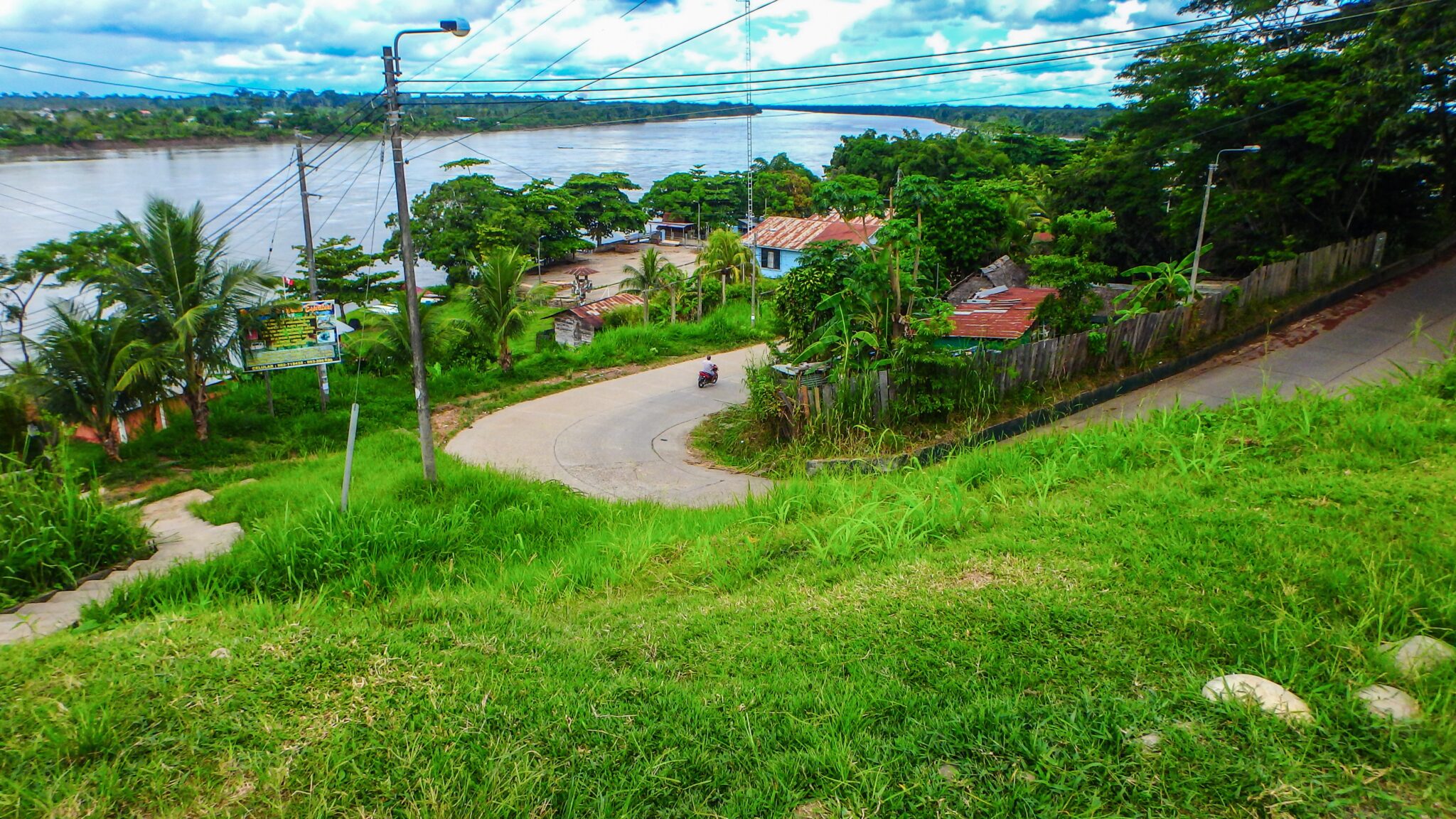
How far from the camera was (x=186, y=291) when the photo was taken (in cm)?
1302

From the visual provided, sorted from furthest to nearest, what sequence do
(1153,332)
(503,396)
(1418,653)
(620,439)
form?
(503,396)
(620,439)
(1153,332)
(1418,653)

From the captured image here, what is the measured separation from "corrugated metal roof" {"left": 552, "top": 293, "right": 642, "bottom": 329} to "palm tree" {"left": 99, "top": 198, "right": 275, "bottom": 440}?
1904 centimetres

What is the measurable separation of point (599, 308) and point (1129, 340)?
24723 mm

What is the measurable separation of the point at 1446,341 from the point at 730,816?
563 inches

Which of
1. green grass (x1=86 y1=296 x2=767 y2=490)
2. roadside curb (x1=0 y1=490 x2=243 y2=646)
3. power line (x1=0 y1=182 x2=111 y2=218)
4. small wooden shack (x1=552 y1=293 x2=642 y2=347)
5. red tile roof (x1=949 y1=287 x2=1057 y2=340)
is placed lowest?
small wooden shack (x1=552 y1=293 x2=642 y2=347)

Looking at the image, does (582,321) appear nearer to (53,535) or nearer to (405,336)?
(405,336)

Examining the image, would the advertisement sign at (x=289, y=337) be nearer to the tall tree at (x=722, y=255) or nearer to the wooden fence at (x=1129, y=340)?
the wooden fence at (x=1129, y=340)

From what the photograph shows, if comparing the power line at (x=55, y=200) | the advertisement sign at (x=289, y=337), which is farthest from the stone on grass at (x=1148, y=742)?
the power line at (x=55, y=200)

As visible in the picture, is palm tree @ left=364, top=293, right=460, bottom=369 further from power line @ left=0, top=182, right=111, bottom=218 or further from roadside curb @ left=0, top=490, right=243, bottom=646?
power line @ left=0, top=182, right=111, bottom=218

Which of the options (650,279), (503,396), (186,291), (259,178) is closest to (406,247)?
(186,291)

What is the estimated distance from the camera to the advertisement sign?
14055 mm

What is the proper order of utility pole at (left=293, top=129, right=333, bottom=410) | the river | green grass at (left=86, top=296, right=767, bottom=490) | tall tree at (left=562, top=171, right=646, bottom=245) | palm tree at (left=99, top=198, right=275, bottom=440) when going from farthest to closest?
1. tall tree at (left=562, top=171, right=646, bottom=245)
2. the river
3. utility pole at (left=293, top=129, right=333, bottom=410)
4. green grass at (left=86, top=296, right=767, bottom=490)
5. palm tree at (left=99, top=198, right=275, bottom=440)

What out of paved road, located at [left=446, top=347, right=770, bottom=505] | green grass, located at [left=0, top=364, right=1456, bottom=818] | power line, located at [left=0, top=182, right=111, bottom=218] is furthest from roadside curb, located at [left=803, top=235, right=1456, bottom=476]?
power line, located at [left=0, top=182, right=111, bottom=218]

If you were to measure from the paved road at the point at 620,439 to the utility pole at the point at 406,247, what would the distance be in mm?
1264
